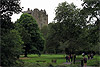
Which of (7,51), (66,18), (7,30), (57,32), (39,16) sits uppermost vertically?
(39,16)

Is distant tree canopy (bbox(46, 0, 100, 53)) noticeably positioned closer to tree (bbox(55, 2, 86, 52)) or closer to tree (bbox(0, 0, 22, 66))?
tree (bbox(55, 2, 86, 52))

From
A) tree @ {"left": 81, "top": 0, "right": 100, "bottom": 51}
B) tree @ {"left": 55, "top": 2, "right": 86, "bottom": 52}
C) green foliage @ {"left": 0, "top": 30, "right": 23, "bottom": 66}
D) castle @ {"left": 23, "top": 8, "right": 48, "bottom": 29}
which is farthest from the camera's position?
castle @ {"left": 23, "top": 8, "right": 48, "bottom": 29}

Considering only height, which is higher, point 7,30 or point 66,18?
point 66,18

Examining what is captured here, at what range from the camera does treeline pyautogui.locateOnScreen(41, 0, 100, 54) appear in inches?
890

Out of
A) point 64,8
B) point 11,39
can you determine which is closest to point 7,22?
point 11,39

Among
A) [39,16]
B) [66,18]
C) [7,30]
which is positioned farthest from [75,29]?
[39,16]

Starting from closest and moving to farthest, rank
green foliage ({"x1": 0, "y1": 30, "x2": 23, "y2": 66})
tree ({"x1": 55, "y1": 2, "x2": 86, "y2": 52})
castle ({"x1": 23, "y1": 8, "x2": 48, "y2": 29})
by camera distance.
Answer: green foliage ({"x1": 0, "y1": 30, "x2": 23, "y2": 66}) < tree ({"x1": 55, "y1": 2, "x2": 86, "y2": 52}) < castle ({"x1": 23, "y1": 8, "x2": 48, "y2": 29})

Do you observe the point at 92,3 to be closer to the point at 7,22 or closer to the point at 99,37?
the point at 99,37

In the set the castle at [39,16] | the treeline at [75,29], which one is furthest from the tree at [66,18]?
the castle at [39,16]

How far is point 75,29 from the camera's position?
104ft

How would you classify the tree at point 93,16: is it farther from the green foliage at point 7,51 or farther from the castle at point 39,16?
the castle at point 39,16

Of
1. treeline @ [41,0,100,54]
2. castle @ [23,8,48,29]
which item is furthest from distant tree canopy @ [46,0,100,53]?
castle @ [23,8,48,29]

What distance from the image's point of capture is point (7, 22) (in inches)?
653

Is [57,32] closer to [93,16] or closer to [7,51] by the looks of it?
[93,16]
